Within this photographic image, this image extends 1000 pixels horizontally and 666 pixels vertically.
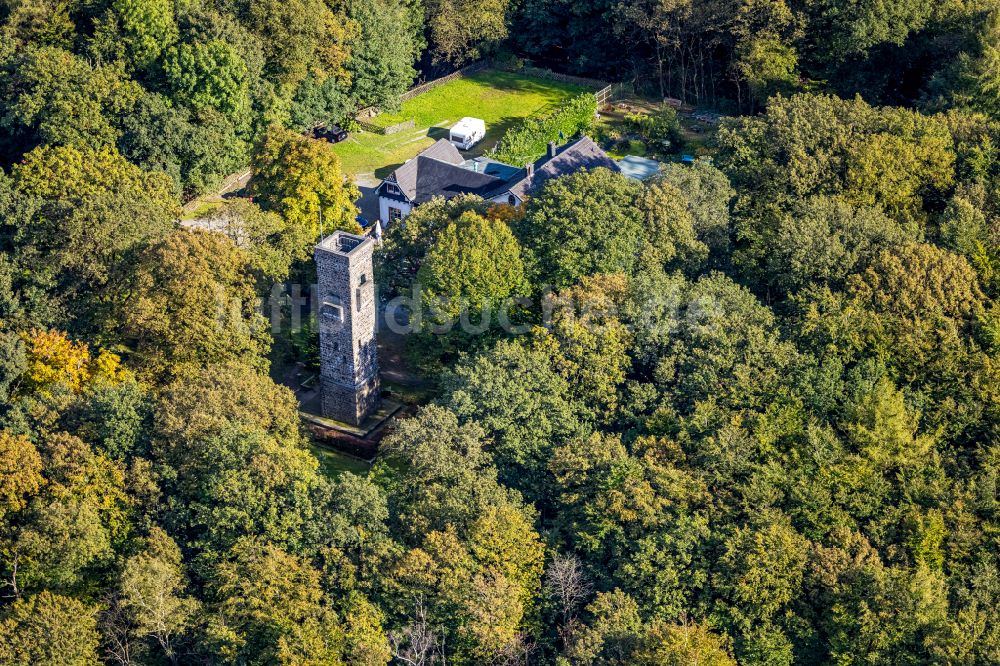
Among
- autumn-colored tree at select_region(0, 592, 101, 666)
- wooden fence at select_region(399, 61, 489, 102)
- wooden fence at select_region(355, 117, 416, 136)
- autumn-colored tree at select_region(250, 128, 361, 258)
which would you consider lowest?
wooden fence at select_region(355, 117, 416, 136)

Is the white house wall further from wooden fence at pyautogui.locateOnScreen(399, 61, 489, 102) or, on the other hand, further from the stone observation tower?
wooden fence at pyautogui.locateOnScreen(399, 61, 489, 102)

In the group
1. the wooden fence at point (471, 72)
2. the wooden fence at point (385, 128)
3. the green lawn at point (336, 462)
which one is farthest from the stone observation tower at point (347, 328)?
the wooden fence at point (471, 72)

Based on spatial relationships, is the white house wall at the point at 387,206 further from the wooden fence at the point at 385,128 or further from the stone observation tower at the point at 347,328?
the stone observation tower at the point at 347,328

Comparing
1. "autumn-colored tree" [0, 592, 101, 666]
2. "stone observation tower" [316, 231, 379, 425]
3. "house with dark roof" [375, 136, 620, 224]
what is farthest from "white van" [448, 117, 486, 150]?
"autumn-colored tree" [0, 592, 101, 666]

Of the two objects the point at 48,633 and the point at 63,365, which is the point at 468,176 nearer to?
the point at 63,365

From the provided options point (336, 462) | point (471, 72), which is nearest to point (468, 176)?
point (336, 462)

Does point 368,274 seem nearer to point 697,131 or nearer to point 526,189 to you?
point 526,189
